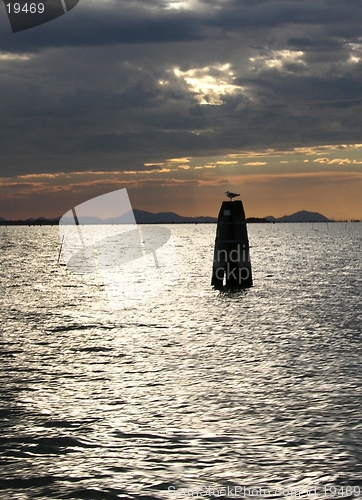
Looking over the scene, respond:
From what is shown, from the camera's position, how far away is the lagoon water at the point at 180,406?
9.70 metres

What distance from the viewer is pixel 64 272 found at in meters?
63.3

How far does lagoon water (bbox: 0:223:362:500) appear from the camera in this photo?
970 centimetres

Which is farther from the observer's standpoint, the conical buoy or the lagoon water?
the conical buoy

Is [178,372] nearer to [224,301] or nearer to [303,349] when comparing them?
[303,349]

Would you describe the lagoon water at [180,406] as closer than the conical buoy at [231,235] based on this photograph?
Yes

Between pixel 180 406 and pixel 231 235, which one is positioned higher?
pixel 231 235

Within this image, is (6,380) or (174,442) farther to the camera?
(6,380)

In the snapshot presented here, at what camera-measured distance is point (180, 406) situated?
1362 centimetres

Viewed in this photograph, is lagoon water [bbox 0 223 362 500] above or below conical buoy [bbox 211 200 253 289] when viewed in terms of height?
below

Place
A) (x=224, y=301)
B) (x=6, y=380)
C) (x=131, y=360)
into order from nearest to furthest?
(x=6, y=380), (x=131, y=360), (x=224, y=301)

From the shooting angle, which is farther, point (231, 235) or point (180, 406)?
point (231, 235)

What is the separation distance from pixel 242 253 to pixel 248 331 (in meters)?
11.7

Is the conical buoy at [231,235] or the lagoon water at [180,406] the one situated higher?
the conical buoy at [231,235]

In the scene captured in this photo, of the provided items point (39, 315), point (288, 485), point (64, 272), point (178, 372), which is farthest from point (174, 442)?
point (64, 272)
